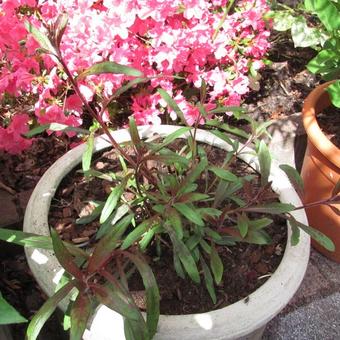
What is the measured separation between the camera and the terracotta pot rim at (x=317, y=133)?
1.57m

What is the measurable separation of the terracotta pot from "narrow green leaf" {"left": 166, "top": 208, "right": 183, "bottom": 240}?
0.77 m

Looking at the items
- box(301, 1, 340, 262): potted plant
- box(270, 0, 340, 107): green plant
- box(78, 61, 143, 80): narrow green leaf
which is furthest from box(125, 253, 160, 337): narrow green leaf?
box(270, 0, 340, 107): green plant

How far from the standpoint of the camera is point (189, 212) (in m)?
1.01

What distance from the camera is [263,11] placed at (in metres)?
1.94

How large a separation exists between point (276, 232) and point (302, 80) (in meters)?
1.21

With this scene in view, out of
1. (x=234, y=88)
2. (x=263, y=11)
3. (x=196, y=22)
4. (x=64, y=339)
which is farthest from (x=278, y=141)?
(x=64, y=339)

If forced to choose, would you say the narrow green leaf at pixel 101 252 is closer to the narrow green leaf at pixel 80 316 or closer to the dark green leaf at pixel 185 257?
the narrow green leaf at pixel 80 316

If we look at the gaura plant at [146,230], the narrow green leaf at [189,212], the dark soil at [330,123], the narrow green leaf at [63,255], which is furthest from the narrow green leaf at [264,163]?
the dark soil at [330,123]

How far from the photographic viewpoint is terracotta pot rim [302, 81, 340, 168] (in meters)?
1.57

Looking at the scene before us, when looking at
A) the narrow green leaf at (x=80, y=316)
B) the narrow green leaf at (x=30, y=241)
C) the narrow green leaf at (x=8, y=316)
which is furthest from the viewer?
the narrow green leaf at (x=30, y=241)

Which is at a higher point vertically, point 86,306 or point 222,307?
point 86,306

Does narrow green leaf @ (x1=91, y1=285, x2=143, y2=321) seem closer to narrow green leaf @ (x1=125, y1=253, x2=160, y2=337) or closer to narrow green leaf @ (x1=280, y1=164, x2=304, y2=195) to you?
narrow green leaf @ (x1=125, y1=253, x2=160, y2=337)

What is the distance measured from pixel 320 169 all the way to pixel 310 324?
554 mm

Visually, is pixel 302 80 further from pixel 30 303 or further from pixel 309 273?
pixel 30 303
